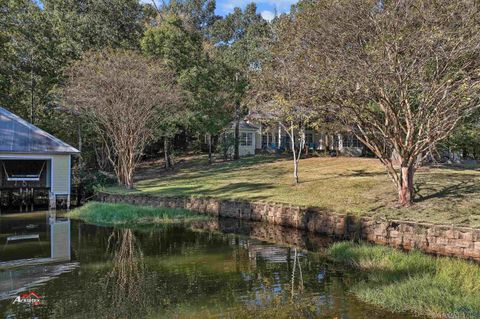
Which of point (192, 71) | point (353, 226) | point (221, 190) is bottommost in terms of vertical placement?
point (353, 226)

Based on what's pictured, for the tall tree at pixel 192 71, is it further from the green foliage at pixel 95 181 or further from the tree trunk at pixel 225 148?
the green foliage at pixel 95 181

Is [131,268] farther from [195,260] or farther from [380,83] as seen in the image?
[380,83]

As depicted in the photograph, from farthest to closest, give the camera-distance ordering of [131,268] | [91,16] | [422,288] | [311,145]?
[311,145]
[91,16]
[131,268]
[422,288]

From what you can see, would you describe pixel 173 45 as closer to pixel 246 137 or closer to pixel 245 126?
pixel 245 126

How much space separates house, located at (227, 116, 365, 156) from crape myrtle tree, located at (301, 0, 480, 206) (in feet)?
70.2

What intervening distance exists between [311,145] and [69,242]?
2986cm

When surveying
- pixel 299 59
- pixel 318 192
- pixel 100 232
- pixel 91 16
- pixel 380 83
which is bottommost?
pixel 100 232

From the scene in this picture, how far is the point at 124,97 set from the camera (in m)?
22.9

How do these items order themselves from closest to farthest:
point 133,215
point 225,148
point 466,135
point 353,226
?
1. point 353,226
2. point 133,215
3. point 466,135
4. point 225,148

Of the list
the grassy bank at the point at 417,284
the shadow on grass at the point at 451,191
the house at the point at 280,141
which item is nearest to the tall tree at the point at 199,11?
the house at the point at 280,141

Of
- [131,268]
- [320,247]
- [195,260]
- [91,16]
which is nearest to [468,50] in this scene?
[320,247]

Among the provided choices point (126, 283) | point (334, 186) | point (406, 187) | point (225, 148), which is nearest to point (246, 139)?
point (225, 148)

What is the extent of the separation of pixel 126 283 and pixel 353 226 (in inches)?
288

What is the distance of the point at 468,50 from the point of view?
12164 mm
